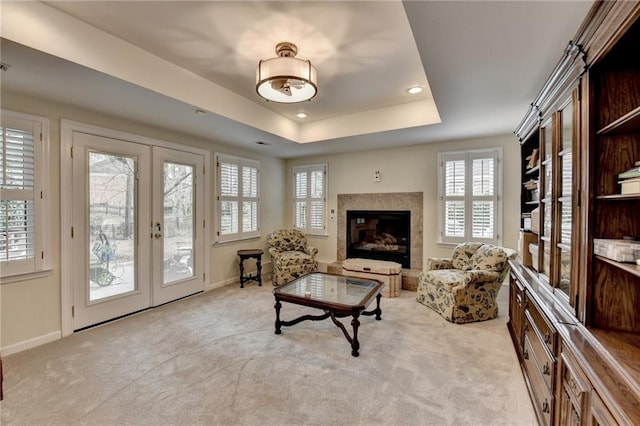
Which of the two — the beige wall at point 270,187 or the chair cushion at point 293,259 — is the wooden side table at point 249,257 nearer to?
the beige wall at point 270,187

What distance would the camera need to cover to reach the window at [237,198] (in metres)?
4.57

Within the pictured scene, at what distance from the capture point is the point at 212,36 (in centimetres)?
216

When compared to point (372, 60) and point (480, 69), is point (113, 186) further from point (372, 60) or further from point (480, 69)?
point (480, 69)

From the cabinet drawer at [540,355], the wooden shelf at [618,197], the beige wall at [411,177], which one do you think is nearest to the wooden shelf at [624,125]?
the wooden shelf at [618,197]

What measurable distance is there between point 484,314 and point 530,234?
1202mm

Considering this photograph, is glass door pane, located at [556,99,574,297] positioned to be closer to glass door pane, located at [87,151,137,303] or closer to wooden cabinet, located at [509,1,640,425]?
wooden cabinet, located at [509,1,640,425]

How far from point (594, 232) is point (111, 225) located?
418 centimetres

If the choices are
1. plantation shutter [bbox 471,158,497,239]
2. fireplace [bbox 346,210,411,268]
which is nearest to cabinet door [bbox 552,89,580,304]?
plantation shutter [bbox 471,158,497,239]

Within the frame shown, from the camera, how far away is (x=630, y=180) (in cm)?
120

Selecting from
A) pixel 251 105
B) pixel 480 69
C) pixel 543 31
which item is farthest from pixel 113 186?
pixel 543 31

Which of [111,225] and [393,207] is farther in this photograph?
[393,207]

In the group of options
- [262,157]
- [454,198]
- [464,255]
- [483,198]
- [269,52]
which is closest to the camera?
[269,52]

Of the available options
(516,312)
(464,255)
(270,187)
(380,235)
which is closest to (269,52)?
(516,312)

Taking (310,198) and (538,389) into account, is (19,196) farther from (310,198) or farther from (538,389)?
(538,389)
